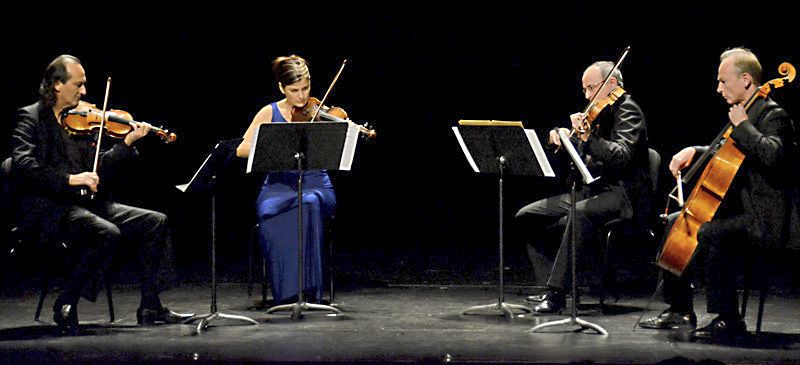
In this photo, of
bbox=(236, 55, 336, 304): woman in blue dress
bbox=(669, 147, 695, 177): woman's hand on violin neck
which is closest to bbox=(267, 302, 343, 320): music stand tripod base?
bbox=(236, 55, 336, 304): woman in blue dress

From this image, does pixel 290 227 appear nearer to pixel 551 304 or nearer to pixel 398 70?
pixel 551 304

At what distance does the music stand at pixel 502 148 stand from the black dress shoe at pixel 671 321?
1.98 ft

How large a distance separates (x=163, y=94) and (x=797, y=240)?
14.4 ft

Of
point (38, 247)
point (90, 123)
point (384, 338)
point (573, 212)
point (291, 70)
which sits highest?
point (291, 70)

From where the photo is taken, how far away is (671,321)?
14.5 ft

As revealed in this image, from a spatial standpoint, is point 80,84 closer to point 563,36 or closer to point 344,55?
point 344,55

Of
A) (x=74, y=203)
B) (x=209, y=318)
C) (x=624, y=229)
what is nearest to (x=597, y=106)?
(x=624, y=229)

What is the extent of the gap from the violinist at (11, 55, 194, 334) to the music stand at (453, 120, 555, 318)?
1363 mm

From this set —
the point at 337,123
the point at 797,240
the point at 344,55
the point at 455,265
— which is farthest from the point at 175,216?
the point at 797,240

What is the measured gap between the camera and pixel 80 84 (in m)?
4.58

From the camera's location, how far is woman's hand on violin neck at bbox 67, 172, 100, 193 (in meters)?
4.37

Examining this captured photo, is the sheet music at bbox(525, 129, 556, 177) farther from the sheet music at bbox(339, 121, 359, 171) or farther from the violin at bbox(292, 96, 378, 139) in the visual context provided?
the violin at bbox(292, 96, 378, 139)

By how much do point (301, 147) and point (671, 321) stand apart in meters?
1.71

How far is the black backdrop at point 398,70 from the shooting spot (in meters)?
6.81
